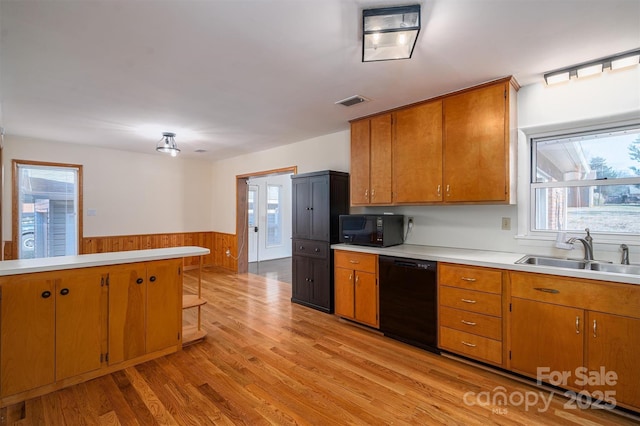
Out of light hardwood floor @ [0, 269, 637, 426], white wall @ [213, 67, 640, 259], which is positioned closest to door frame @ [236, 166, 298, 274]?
white wall @ [213, 67, 640, 259]

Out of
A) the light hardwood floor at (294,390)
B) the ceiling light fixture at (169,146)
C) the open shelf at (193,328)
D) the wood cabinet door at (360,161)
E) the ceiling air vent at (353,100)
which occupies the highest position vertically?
the ceiling air vent at (353,100)

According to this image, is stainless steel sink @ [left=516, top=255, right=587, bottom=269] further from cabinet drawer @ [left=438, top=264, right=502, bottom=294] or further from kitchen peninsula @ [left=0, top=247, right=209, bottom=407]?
kitchen peninsula @ [left=0, top=247, right=209, bottom=407]

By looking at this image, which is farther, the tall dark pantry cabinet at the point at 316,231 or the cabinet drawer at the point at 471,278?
the tall dark pantry cabinet at the point at 316,231

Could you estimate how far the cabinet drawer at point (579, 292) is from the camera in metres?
1.89

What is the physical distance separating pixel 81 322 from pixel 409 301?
9.25 feet

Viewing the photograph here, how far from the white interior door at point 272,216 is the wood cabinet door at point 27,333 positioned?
5126 millimetres

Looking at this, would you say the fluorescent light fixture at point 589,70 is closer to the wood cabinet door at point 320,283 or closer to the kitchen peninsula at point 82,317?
the wood cabinet door at point 320,283

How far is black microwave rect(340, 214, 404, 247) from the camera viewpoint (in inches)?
128

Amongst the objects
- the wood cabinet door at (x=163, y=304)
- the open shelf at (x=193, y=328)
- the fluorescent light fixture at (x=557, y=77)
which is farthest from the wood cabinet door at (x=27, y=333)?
the fluorescent light fixture at (x=557, y=77)

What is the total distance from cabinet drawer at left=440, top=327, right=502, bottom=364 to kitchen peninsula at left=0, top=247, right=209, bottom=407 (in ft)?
8.24

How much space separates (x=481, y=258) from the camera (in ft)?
8.36

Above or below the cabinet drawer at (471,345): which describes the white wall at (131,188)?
above

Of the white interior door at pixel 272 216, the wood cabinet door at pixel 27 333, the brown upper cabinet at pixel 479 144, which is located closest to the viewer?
the wood cabinet door at pixel 27 333

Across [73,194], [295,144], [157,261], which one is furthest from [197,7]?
[73,194]
